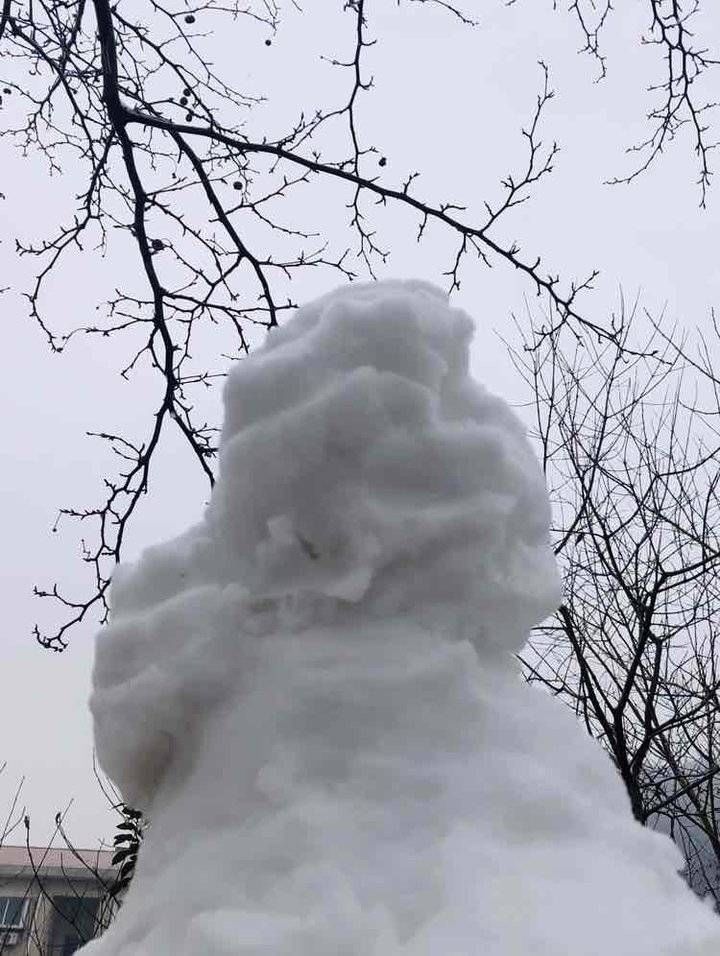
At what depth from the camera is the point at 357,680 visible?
3.51 ft

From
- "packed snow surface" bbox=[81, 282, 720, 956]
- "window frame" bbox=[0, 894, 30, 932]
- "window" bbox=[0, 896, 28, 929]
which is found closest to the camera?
"packed snow surface" bbox=[81, 282, 720, 956]

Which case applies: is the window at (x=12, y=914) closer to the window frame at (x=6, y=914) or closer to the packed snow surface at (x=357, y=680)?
the window frame at (x=6, y=914)

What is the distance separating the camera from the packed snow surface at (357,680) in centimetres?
92

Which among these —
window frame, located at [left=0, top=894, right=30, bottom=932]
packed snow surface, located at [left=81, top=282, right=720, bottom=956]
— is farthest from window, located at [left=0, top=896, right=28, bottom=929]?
packed snow surface, located at [left=81, top=282, right=720, bottom=956]

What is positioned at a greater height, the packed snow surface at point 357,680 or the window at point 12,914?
the window at point 12,914

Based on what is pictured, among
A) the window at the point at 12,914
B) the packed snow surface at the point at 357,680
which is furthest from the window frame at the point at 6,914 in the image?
the packed snow surface at the point at 357,680

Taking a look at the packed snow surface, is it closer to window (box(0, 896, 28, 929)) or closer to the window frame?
the window frame

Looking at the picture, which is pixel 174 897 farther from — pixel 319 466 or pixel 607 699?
pixel 607 699

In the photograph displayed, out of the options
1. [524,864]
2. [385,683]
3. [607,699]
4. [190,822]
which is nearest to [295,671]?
[385,683]

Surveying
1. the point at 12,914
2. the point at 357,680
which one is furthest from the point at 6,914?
the point at 357,680

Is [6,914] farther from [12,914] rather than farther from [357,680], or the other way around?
[357,680]

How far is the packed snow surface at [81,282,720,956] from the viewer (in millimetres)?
925

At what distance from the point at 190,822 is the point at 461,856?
0.34m

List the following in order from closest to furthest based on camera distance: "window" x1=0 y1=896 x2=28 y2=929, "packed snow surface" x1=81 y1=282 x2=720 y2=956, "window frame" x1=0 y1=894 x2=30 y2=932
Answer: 1. "packed snow surface" x1=81 y1=282 x2=720 y2=956
2. "window frame" x1=0 y1=894 x2=30 y2=932
3. "window" x1=0 y1=896 x2=28 y2=929
